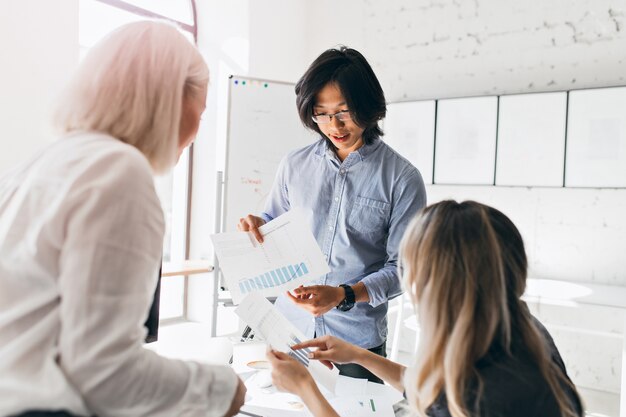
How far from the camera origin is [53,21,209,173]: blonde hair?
0.74m

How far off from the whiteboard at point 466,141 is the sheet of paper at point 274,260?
2517 mm

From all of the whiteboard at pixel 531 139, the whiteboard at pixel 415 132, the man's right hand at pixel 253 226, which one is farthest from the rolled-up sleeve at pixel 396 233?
the whiteboard at pixel 415 132

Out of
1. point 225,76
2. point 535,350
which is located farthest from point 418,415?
point 225,76

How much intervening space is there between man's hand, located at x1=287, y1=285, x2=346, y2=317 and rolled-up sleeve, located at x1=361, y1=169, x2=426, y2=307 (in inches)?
4.4

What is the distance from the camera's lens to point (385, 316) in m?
1.70

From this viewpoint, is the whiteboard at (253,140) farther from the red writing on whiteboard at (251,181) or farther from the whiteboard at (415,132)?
the whiteboard at (415,132)

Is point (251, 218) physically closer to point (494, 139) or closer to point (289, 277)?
point (289, 277)

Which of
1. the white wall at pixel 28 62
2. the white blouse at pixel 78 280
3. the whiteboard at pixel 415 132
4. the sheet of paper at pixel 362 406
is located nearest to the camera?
the white blouse at pixel 78 280

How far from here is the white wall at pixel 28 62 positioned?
2.49 m

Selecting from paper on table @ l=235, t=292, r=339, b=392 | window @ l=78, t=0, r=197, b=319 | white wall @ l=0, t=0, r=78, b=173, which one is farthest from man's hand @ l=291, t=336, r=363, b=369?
window @ l=78, t=0, r=197, b=319

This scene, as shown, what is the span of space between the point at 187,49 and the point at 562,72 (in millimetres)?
3318

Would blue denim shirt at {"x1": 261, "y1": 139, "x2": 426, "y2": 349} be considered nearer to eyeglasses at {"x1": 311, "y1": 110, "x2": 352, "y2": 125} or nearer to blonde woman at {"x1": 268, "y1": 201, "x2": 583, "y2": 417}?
eyeglasses at {"x1": 311, "y1": 110, "x2": 352, "y2": 125}

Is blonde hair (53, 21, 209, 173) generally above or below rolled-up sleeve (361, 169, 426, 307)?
above

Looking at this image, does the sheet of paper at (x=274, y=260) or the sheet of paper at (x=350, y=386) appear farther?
the sheet of paper at (x=274, y=260)
